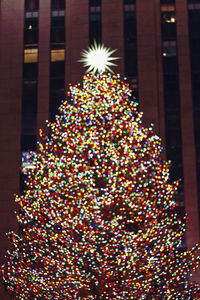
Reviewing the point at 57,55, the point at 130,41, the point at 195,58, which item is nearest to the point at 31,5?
the point at 57,55

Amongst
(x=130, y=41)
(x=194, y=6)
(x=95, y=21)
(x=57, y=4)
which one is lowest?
(x=130, y=41)

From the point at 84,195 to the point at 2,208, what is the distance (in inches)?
484

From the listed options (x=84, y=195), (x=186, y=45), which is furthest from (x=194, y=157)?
(x=84, y=195)

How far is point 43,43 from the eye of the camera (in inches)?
1396

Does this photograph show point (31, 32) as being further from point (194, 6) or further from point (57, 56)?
point (194, 6)

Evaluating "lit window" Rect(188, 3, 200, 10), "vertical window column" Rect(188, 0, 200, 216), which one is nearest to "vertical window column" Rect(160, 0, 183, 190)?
"vertical window column" Rect(188, 0, 200, 216)

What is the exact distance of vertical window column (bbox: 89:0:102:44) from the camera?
115 ft

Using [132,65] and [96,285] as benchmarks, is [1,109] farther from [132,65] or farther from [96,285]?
[96,285]

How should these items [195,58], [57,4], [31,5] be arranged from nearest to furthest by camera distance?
[195,58]
[57,4]
[31,5]

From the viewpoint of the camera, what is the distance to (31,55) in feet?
116

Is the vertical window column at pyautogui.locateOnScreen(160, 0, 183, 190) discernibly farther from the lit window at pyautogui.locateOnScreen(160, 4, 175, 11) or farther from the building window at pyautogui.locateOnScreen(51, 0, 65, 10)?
the building window at pyautogui.locateOnScreen(51, 0, 65, 10)

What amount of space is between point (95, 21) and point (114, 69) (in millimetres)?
4091

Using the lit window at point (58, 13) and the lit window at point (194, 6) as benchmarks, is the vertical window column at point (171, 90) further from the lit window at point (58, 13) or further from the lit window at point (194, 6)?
the lit window at point (58, 13)

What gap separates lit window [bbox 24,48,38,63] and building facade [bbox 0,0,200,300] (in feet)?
0.23
